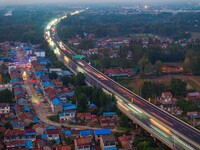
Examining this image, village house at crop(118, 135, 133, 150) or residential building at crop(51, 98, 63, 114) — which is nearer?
village house at crop(118, 135, 133, 150)

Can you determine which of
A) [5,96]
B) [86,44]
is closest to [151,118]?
[5,96]

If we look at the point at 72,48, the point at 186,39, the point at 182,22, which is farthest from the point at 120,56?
the point at 182,22

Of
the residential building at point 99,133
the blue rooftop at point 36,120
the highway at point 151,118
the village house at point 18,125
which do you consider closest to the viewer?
the highway at point 151,118

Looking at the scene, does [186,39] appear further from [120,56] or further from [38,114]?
[38,114]

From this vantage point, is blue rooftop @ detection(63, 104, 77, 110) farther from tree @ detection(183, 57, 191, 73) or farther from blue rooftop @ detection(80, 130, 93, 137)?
tree @ detection(183, 57, 191, 73)

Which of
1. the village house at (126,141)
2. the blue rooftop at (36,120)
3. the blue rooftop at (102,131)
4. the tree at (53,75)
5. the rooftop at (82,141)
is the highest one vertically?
the tree at (53,75)

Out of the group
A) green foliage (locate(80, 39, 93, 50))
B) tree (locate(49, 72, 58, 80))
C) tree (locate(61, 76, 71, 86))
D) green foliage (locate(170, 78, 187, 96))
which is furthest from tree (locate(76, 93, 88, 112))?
green foliage (locate(80, 39, 93, 50))

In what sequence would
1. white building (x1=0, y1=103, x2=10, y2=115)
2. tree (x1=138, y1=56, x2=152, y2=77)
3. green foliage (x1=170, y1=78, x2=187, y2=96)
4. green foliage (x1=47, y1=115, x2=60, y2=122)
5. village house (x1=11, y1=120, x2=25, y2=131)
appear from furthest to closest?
tree (x1=138, y1=56, x2=152, y2=77) < green foliage (x1=170, y1=78, x2=187, y2=96) < white building (x1=0, y1=103, x2=10, y2=115) < green foliage (x1=47, y1=115, x2=60, y2=122) < village house (x1=11, y1=120, x2=25, y2=131)

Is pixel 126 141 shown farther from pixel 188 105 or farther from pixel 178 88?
pixel 178 88

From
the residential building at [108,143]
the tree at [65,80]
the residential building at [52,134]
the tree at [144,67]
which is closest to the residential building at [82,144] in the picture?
the residential building at [108,143]

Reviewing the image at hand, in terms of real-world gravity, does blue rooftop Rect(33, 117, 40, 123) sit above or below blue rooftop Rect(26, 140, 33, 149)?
below

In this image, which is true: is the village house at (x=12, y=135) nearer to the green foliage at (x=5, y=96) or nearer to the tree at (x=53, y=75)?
the green foliage at (x=5, y=96)
